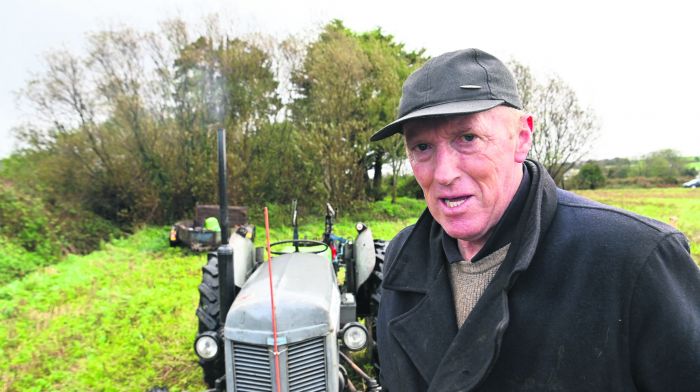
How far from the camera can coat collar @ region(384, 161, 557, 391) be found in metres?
0.97

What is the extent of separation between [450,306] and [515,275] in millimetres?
231

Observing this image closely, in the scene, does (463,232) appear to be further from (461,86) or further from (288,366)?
(288,366)

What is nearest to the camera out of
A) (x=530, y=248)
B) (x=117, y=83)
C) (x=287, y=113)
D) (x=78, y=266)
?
(x=530, y=248)

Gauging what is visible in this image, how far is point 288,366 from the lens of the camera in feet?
7.79

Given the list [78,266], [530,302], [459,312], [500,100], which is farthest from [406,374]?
[78,266]

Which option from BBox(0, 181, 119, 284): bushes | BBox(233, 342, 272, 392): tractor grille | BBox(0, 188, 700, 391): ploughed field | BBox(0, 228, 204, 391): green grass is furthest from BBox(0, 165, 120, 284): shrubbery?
BBox(233, 342, 272, 392): tractor grille

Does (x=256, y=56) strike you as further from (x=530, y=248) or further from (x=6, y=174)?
(x=530, y=248)

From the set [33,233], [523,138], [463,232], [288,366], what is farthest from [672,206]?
[33,233]

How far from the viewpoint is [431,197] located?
1149 millimetres

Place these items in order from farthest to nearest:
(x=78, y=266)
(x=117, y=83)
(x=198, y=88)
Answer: (x=198, y=88) < (x=117, y=83) < (x=78, y=266)

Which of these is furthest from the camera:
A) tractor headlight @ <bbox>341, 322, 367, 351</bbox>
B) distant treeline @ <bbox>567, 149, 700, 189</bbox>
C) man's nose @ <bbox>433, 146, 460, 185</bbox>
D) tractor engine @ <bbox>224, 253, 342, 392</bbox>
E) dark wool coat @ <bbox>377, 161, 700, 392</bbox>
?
distant treeline @ <bbox>567, 149, 700, 189</bbox>

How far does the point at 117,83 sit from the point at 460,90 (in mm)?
12782

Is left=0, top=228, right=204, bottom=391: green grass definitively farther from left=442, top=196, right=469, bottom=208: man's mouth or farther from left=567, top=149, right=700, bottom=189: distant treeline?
left=567, top=149, right=700, bottom=189: distant treeline

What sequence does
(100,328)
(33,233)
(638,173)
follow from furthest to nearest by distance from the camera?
(638,173) < (33,233) < (100,328)
